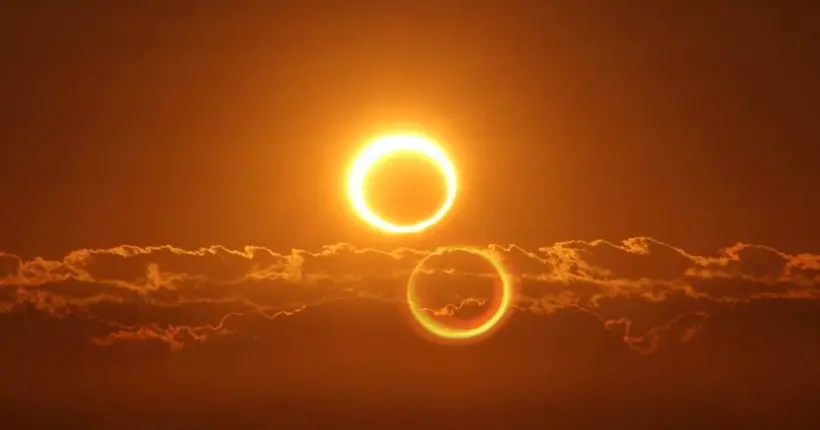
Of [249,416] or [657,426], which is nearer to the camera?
[249,416]

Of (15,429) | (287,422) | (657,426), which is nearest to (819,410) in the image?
(657,426)

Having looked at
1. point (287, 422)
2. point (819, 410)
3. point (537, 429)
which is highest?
point (287, 422)

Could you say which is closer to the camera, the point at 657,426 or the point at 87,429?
the point at 87,429

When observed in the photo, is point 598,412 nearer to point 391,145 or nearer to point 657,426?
point 657,426

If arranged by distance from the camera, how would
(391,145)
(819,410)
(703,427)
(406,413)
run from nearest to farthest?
(391,145) < (819,410) < (703,427) < (406,413)

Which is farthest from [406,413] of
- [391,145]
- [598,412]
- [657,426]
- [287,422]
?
[391,145]

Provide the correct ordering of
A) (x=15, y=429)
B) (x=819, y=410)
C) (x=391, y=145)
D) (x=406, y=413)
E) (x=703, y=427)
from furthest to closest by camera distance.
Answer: (x=406, y=413) < (x=703, y=427) < (x=819, y=410) < (x=15, y=429) < (x=391, y=145)

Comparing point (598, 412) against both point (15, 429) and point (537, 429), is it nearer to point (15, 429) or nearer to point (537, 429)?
point (537, 429)

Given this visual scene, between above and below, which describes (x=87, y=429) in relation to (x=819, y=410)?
above

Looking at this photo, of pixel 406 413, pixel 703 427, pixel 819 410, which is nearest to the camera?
pixel 819 410
